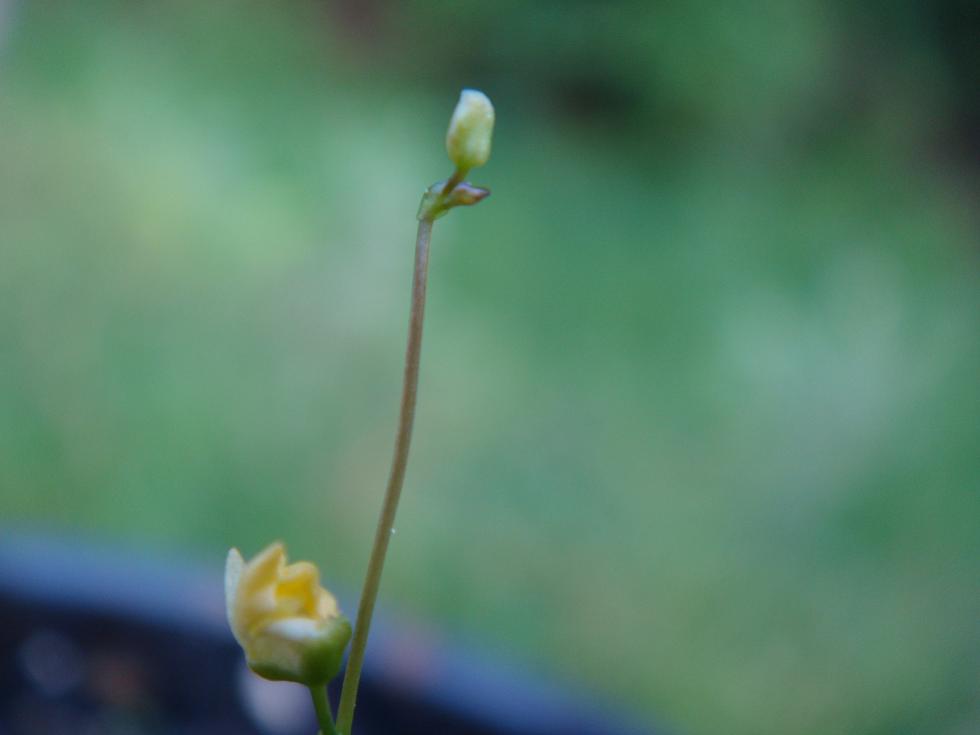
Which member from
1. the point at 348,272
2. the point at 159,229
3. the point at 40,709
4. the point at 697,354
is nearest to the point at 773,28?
the point at 697,354

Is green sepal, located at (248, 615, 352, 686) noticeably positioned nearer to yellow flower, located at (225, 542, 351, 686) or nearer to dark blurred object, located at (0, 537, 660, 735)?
yellow flower, located at (225, 542, 351, 686)

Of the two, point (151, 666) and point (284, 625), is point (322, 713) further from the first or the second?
point (151, 666)

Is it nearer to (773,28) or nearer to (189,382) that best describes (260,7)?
(773,28)

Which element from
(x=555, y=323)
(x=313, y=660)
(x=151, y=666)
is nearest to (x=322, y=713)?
(x=313, y=660)

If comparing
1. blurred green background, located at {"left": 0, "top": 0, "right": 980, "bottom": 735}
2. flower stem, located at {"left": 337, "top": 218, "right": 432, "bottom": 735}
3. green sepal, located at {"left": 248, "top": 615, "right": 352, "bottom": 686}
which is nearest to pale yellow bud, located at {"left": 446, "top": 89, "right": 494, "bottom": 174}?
flower stem, located at {"left": 337, "top": 218, "right": 432, "bottom": 735}

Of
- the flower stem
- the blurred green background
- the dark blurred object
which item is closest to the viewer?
the flower stem

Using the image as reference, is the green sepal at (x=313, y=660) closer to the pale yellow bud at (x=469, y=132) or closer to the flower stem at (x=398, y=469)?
the flower stem at (x=398, y=469)
